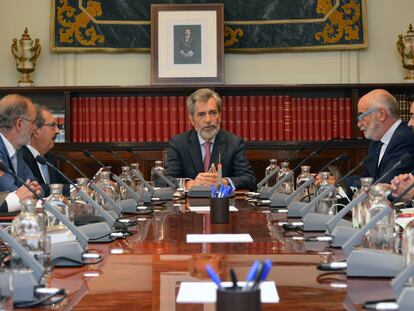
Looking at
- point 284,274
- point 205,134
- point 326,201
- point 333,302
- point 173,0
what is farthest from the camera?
point 173,0

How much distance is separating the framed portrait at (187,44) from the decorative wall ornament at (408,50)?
1.48 metres

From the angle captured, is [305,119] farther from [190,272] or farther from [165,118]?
[190,272]

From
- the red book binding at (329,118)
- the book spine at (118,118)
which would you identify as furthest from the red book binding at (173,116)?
the red book binding at (329,118)

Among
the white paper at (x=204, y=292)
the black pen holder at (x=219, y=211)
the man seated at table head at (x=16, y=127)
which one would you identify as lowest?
the white paper at (x=204, y=292)

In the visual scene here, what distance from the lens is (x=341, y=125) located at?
21.4ft

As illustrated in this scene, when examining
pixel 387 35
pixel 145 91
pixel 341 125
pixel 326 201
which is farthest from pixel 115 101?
pixel 326 201

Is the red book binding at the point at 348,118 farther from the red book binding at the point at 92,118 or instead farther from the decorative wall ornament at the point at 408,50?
the red book binding at the point at 92,118

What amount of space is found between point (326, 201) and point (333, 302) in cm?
153

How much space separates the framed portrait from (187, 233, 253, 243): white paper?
368 centimetres

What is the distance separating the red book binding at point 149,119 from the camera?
648cm

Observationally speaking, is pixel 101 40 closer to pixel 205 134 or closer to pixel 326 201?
pixel 205 134

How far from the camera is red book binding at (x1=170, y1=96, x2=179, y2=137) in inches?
255

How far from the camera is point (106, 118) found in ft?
21.4

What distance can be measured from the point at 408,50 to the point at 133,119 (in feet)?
7.61
